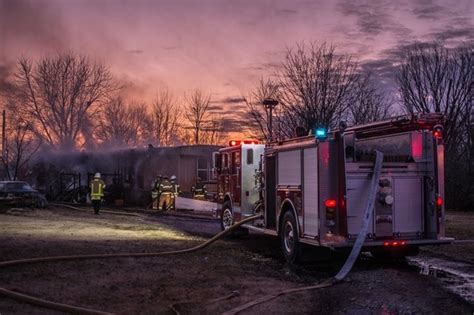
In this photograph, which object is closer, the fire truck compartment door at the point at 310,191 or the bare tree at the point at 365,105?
the fire truck compartment door at the point at 310,191

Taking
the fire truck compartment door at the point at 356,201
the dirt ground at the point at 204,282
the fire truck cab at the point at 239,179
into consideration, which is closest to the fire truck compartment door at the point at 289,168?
the fire truck compartment door at the point at 356,201

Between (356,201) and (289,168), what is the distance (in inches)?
73.3

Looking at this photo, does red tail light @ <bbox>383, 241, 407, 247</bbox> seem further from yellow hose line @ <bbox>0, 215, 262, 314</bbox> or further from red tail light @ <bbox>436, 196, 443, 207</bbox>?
yellow hose line @ <bbox>0, 215, 262, 314</bbox>

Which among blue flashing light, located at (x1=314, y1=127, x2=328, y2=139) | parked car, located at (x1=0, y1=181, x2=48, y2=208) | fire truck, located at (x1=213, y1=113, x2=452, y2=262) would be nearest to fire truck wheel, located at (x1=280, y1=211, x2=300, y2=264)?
fire truck, located at (x1=213, y1=113, x2=452, y2=262)

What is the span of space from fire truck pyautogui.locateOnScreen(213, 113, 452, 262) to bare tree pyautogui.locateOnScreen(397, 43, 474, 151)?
2214 centimetres

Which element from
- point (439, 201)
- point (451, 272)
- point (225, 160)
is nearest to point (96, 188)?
point (225, 160)

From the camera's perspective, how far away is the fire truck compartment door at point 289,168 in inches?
414

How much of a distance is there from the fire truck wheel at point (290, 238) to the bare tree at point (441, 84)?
22232mm

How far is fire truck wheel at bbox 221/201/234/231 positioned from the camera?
14960mm

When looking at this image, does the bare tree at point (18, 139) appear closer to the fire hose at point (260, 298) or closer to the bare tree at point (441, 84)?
the bare tree at point (441, 84)

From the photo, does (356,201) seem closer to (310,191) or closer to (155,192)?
(310,191)

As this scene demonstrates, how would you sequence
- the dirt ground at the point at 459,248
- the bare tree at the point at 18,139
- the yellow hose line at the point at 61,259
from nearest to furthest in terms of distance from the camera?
the yellow hose line at the point at 61,259
the dirt ground at the point at 459,248
the bare tree at the point at 18,139

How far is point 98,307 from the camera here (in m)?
6.62

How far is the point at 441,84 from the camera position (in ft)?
106
